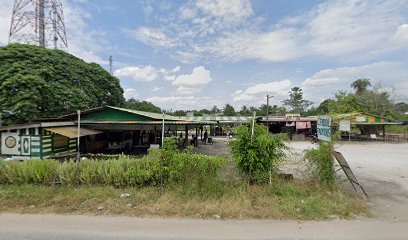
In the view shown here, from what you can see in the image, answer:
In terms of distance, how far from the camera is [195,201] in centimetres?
519

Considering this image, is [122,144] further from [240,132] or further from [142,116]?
[240,132]

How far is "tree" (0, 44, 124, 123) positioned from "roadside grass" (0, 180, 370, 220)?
1163 cm

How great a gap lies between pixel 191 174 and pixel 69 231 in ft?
9.31

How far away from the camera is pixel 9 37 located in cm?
2266

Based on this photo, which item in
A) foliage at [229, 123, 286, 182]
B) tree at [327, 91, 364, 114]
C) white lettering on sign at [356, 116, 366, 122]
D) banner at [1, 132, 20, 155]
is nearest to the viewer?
foliage at [229, 123, 286, 182]

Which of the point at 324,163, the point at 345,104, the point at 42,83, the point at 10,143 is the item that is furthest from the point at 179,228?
the point at 345,104

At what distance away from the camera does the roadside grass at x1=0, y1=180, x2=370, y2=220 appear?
15.8 ft

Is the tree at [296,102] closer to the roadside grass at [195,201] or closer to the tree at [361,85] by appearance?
the tree at [361,85]

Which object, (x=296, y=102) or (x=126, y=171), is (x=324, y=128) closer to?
(x=126, y=171)

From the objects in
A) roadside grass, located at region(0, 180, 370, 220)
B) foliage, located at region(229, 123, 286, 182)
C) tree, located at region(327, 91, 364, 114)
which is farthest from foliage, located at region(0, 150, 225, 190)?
tree, located at region(327, 91, 364, 114)

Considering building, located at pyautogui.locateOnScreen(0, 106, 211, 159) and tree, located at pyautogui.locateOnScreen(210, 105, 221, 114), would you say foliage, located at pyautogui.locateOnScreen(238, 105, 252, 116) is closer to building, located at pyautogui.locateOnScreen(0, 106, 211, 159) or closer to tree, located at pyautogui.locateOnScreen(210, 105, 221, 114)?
tree, located at pyautogui.locateOnScreen(210, 105, 221, 114)

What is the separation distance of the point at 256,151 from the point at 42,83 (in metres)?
16.2

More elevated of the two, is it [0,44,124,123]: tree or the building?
[0,44,124,123]: tree

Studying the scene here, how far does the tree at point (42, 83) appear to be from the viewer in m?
14.8
